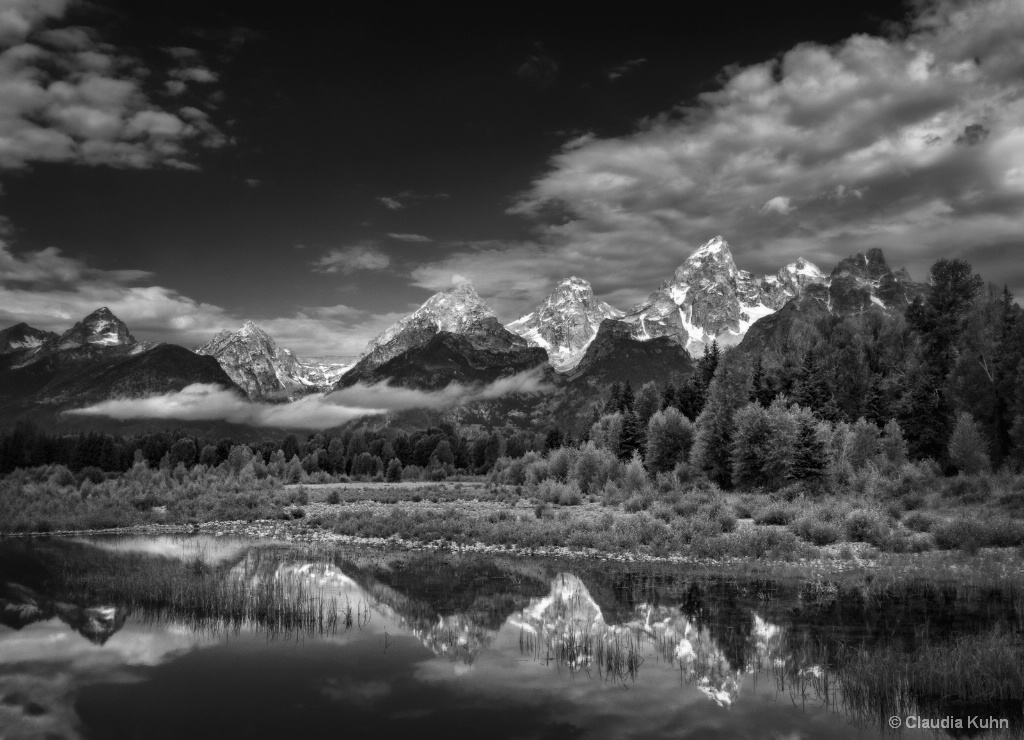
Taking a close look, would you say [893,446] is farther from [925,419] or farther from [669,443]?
[669,443]

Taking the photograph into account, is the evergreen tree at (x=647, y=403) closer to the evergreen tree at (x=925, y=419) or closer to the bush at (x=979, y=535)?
the evergreen tree at (x=925, y=419)

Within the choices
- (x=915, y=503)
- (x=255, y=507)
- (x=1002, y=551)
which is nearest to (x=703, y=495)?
(x=915, y=503)

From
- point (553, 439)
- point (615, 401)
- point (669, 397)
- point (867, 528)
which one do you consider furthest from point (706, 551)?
point (553, 439)

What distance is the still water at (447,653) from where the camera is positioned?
10.9 m

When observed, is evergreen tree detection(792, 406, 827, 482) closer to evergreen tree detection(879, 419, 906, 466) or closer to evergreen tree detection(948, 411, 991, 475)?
evergreen tree detection(948, 411, 991, 475)

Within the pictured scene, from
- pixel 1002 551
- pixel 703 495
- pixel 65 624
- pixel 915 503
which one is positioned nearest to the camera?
pixel 65 624

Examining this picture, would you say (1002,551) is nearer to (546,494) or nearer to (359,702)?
(359,702)

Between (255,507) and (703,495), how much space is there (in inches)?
1302

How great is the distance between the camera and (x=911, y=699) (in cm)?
1116

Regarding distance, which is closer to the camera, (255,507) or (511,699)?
(511,699)

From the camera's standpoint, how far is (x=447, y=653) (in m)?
14.8

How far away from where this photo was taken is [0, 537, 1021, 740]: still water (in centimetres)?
1094

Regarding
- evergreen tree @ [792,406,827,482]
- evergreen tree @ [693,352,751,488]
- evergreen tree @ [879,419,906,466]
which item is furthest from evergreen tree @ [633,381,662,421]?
evergreen tree @ [792,406,827,482]

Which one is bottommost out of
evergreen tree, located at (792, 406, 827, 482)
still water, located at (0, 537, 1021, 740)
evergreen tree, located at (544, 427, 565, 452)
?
still water, located at (0, 537, 1021, 740)
